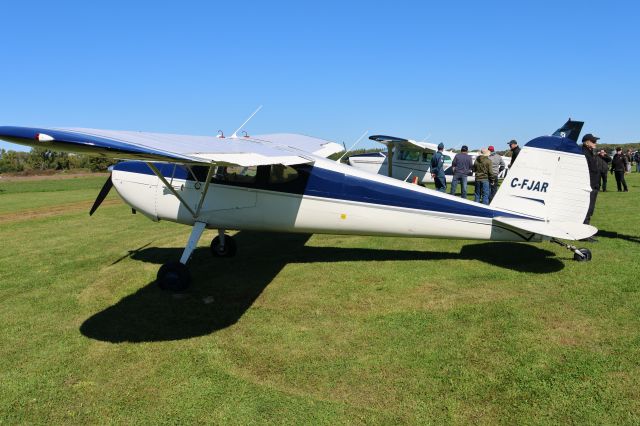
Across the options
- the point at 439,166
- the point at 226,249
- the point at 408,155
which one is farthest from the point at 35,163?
the point at 226,249

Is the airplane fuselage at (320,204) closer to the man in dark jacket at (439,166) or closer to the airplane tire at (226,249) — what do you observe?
the airplane tire at (226,249)

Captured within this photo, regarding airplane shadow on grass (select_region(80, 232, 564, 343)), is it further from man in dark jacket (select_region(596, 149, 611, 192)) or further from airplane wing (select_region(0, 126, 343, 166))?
man in dark jacket (select_region(596, 149, 611, 192))

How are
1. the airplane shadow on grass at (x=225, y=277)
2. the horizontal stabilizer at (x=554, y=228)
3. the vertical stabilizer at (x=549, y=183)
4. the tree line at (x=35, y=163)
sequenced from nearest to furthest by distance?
the airplane shadow on grass at (x=225, y=277), the horizontal stabilizer at (x=554, y=228), the vertical stabilizer at (x=549, y=183), the tree line at (x=35, y=163)

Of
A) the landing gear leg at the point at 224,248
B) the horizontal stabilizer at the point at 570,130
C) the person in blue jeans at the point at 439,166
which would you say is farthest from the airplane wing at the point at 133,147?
the horizontal stabilizer at the point at 570,130

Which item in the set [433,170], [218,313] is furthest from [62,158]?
[218,313]

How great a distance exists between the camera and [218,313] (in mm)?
4879

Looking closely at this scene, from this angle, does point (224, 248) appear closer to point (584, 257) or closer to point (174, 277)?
point (174, 277)

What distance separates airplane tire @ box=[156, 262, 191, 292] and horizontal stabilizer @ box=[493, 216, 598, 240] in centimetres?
449

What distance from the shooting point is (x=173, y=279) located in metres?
5.54

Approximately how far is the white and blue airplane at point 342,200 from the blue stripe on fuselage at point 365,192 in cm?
1

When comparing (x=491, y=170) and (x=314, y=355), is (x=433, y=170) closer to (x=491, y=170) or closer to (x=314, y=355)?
(x=491, y=170)

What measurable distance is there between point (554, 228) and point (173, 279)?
5172 millimetres

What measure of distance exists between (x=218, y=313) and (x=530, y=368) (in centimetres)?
330

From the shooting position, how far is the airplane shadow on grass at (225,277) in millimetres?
4535
